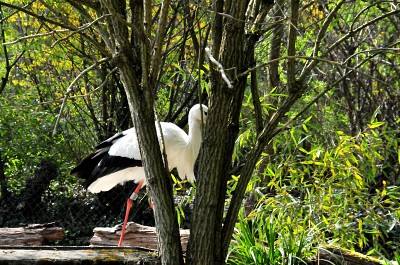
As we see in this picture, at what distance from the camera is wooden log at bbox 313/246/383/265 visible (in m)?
4.66

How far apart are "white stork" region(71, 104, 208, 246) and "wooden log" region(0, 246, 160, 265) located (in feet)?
7.81

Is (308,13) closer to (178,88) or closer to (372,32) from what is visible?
(372,32)

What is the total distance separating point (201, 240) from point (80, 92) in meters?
5.90

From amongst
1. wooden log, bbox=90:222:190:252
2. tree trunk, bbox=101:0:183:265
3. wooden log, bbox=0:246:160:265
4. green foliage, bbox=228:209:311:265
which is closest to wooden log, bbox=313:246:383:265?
green foliage, bbox=228:209:311:265

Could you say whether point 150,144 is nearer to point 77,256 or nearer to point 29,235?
point 77,256

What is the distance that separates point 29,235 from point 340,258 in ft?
8.70

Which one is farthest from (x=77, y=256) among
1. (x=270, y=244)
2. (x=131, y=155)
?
(x=131, y=155)

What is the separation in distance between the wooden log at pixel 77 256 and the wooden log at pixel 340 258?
1.42 m

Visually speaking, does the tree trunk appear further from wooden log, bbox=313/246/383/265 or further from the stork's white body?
the stork's white body

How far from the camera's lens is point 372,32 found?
920cm

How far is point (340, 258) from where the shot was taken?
15.4ft

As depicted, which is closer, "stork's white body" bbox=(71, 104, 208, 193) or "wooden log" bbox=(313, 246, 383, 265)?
"wooden log" bbox=(313, 246, 383, 265)

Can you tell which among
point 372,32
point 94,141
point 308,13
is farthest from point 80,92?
point 372,32

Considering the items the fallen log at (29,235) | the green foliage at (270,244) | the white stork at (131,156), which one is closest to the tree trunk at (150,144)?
the green foliage at (270,244)
